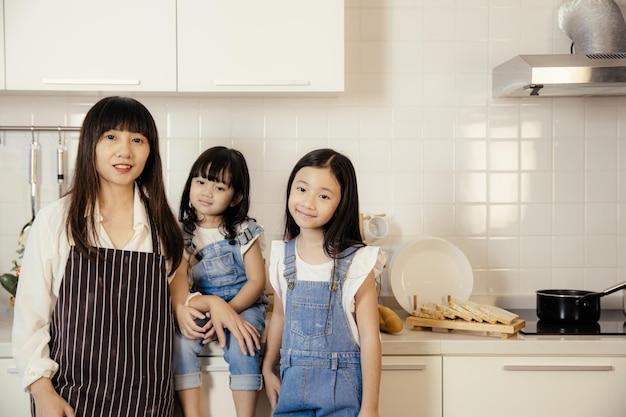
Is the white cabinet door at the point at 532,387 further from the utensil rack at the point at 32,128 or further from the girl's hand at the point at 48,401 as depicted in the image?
the utensil rack at the point at 32,128

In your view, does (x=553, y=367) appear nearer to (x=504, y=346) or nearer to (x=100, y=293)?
(x=504, y=346)

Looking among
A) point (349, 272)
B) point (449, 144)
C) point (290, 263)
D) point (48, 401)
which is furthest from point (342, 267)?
point (449, 144)

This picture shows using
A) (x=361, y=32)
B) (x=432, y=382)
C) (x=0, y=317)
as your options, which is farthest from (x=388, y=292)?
(x=0, y=317)

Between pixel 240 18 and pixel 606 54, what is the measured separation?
3.47 feet

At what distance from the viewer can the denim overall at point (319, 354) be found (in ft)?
5.46

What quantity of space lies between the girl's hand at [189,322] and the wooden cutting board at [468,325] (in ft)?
1.99

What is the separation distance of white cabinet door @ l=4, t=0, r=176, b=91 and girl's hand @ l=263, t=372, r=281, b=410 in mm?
911

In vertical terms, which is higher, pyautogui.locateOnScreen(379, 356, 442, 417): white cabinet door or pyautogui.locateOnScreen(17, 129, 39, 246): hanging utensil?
pyautogui.locateOnScreen(17, 129, 39, 246): hanging utensil

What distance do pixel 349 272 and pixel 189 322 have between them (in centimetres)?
42

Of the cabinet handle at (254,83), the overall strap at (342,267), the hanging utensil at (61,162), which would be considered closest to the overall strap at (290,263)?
the overall strap at (342,267)

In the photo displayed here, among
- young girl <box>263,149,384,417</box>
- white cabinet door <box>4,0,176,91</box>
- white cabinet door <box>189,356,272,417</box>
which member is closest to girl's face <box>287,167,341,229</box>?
young girl <box>263,149,384,417</box>

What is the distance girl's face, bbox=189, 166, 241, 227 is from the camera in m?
1.94

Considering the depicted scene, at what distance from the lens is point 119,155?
1.65m

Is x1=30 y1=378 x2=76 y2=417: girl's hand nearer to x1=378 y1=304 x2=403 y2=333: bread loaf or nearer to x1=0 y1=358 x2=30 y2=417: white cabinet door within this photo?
x1=0 y1=358 x2=30 y2=417: white cabinet door
